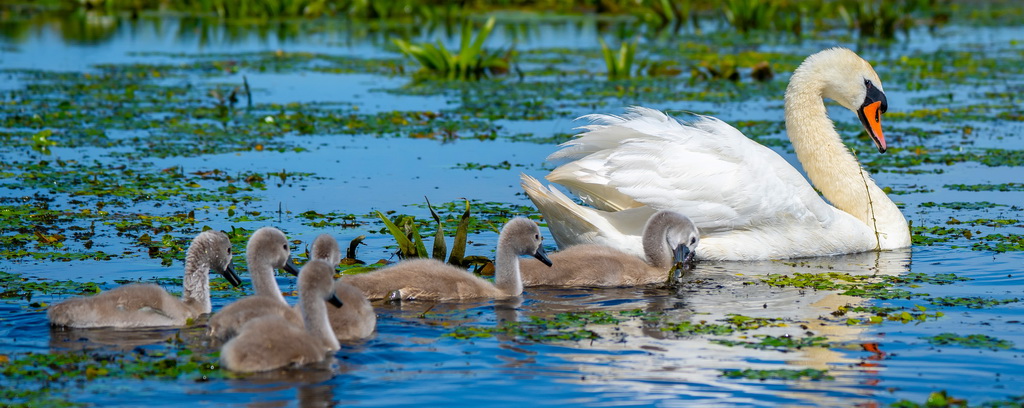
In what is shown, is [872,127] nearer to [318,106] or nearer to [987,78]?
[318,106]

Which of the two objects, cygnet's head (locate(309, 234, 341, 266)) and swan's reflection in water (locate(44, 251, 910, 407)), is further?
cygnet's head (locate(309, 234, 341, 266))

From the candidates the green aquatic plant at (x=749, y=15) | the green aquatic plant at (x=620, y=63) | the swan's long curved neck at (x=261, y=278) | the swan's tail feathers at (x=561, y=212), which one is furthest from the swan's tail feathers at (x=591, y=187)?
the green aquatic plant at (x=749, y=15)

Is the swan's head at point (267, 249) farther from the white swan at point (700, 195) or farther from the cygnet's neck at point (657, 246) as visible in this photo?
the cygnet's neck at point (657, 246)

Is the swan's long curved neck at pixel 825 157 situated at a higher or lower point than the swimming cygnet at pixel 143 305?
higher

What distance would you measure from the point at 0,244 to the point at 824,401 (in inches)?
216

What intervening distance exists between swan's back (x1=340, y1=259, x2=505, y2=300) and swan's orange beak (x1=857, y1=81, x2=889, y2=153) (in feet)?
12.8

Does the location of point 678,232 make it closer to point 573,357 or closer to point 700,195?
point 700,195

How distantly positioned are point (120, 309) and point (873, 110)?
19.1ft

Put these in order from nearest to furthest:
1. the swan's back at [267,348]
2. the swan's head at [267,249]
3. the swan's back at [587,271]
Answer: the swan's back at [267,348]
the swan's head at [267,249]
the swan's back at [587,271]

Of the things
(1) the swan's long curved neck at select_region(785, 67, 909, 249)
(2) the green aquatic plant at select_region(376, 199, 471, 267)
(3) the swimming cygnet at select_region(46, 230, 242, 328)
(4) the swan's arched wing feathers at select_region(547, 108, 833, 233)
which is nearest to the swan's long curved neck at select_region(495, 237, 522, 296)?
(2) the green aquatic plant at select_region(376, 199, 471, 267)

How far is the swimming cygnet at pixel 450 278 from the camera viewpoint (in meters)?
7.21

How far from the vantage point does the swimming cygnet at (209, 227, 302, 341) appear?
6160 mm

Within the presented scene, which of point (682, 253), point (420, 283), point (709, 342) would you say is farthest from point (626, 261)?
point (709, 342)

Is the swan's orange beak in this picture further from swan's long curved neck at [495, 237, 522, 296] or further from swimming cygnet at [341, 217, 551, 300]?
swan's long curved neck at [495, 237, 522, 296]
